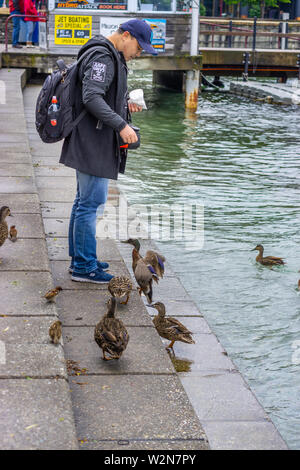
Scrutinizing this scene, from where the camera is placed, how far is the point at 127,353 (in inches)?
178

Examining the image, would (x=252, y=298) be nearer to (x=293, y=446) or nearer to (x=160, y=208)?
(x=293, y=446)

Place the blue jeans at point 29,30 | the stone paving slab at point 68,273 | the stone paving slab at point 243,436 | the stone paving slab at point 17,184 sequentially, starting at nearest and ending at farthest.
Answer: the stone paving slab at point 243,436
the stone paving slab at point 68,273
the stone paving slab at point 17,184
the blue jeans at point 29,30

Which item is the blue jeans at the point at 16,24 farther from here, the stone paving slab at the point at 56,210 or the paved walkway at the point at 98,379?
the paved walkway at the point at 98,379

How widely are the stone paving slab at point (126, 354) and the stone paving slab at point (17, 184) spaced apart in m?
3.11

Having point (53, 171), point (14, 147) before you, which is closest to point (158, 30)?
point (53, 171)

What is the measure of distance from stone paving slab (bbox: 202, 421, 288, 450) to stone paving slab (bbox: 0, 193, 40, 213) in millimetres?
3271

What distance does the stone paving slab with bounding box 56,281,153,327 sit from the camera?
501 cm

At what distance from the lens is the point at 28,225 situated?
253 inches

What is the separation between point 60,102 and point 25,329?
1683 mm

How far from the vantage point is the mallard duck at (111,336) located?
170 inches

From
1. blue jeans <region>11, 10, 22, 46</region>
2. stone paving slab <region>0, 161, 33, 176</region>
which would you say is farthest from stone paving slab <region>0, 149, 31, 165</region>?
blue jeans <region>11, 10, 22, 46</region>

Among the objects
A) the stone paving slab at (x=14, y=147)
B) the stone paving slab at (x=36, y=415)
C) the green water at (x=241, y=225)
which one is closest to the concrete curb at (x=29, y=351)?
the stone paving slab at (x=36, y=415)
